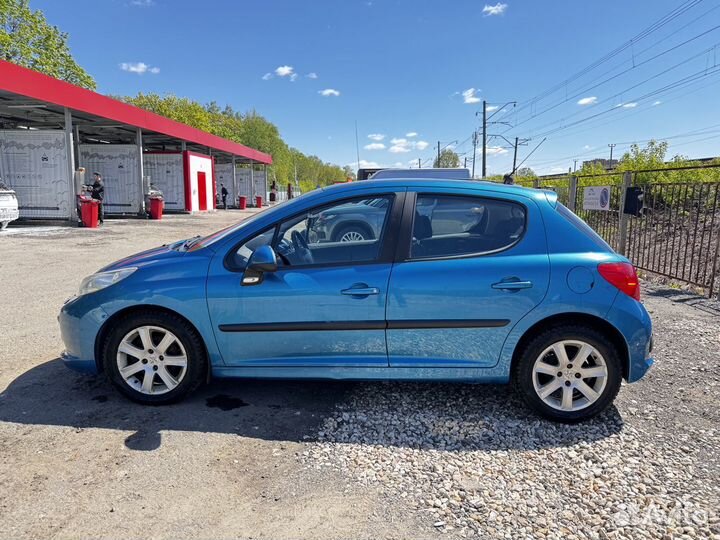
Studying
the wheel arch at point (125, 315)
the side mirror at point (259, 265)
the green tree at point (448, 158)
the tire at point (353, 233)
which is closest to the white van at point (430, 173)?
the tire at point (353, 233)

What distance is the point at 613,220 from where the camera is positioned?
9352mm

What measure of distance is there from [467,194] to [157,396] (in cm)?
264

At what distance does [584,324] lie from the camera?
3.19m

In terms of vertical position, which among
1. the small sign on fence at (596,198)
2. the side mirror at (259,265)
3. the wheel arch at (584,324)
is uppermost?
the small sign on fence at (596,198)

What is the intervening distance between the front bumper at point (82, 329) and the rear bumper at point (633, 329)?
3.50 m

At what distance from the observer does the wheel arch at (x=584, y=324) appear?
3174mm

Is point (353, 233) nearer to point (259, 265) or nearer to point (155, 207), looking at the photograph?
point (259, 265)

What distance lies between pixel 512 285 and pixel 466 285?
0.98 ft

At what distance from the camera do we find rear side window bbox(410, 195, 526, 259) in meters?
3.25

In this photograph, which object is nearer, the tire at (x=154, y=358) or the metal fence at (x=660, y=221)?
the tire at (x=154, y=358)

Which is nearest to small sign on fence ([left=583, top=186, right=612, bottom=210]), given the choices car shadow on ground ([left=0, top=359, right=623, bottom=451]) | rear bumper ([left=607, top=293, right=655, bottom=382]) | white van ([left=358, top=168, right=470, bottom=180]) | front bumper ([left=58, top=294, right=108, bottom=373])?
white van ([left=358, top=168, right=470, bottom=180])

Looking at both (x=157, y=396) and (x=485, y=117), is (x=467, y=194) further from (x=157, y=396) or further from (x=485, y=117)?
(x=485, y=117)

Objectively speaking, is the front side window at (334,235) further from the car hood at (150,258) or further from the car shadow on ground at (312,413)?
the car shadow on ground at (312,413)

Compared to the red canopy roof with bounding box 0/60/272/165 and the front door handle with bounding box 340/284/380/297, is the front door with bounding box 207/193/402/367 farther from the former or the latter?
the red canopy roof with bounding box 0/60/272/165
